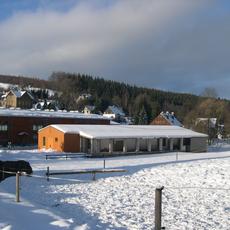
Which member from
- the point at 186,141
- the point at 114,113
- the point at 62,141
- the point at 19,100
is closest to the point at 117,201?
the point at 62,141

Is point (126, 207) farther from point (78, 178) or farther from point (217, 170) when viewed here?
point (217, 170)

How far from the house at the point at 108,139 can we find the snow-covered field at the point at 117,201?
26.7 metres

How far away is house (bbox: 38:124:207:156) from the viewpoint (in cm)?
6091

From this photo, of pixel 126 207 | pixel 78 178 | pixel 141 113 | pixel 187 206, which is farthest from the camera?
pixel 141 113

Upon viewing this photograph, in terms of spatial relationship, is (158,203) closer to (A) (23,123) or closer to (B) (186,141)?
(B) (186,141)

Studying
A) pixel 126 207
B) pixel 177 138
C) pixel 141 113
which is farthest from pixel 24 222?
pixel 141 113

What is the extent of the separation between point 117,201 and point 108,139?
42294 millimetres

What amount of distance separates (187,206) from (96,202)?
12.5ft

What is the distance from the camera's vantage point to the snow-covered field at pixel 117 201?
13148mm

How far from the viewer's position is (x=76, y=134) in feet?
202

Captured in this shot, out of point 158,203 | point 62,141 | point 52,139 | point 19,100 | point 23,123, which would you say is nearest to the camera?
point 158,203

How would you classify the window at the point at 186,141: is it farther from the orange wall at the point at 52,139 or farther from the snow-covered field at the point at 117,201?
the snow-covered field at the point at 117,201

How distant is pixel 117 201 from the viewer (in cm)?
1944

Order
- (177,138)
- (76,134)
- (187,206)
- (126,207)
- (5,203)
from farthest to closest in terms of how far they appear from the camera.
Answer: (177,138)
(76,134)
(187,206)
(126,207)
(5,203)
